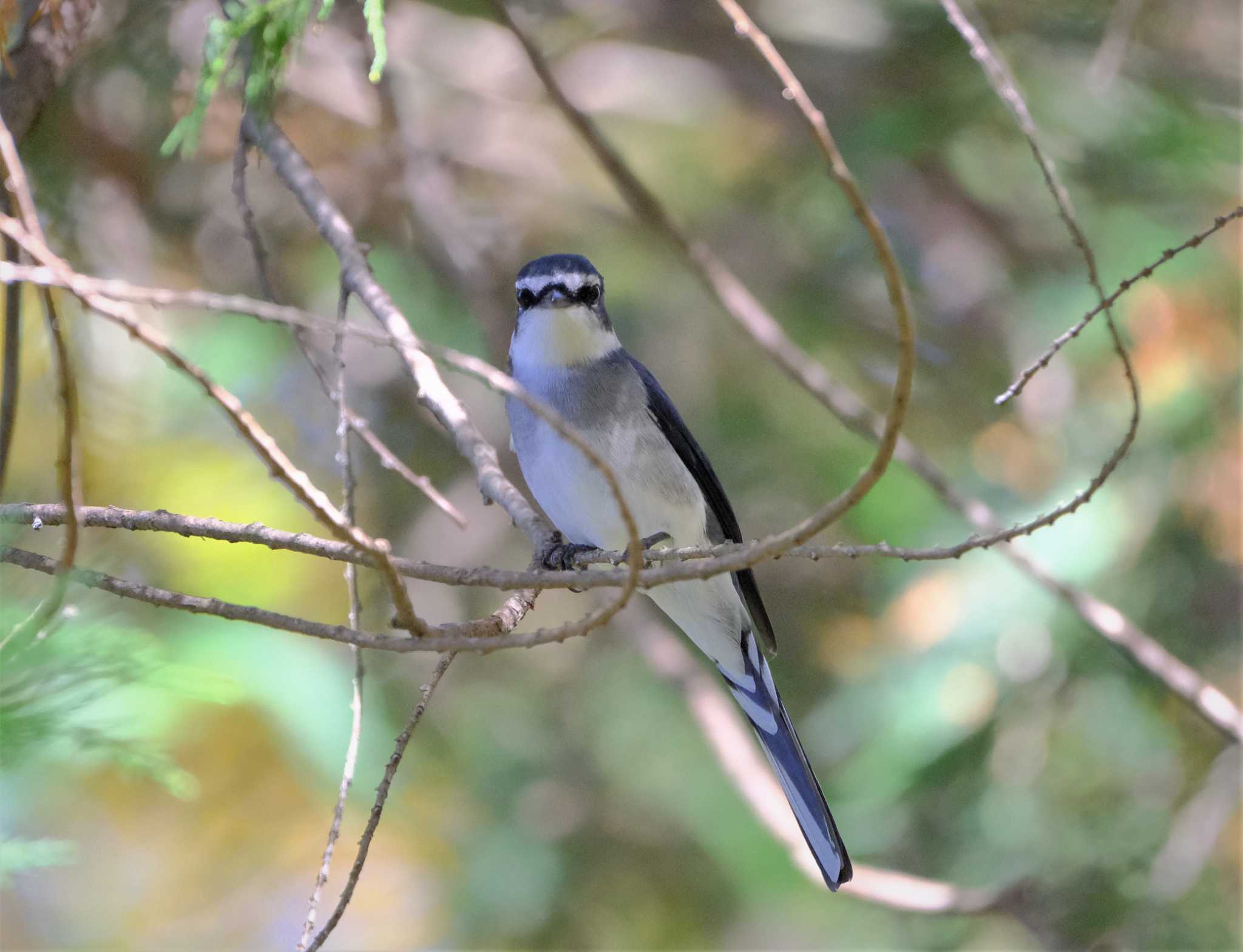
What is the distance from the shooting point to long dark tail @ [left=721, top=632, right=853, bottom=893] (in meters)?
3.28

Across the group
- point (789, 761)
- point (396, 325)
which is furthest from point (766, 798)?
point (396, 325)

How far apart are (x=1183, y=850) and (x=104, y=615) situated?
3797mm

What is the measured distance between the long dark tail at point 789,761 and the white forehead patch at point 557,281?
1.20 meters

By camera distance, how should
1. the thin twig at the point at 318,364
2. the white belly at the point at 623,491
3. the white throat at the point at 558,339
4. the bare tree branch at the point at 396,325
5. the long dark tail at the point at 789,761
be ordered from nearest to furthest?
the thin twig at the point at 318,364
the bare tree branch at the point at 396,325
the white belly at the point at 623,491
the long dark tail at the point at 789,761
the white throat at the point at 558,339

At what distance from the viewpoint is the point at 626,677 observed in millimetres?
5379

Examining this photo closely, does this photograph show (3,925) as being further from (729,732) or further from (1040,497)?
(1040,497)

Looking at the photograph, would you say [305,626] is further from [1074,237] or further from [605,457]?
[605,457]

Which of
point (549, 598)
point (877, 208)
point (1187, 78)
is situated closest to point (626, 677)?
point (549, 598)

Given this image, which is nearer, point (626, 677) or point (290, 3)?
point (290, 3)

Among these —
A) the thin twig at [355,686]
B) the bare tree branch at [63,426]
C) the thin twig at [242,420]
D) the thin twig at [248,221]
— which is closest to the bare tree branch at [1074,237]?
the thin twig at [242,420]

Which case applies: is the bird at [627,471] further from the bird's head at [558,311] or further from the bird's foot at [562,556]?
the bird's foot at [562,556]

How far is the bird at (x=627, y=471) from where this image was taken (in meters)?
3.23

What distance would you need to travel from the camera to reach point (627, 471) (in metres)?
3.23

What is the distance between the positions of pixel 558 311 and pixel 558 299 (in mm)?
46
